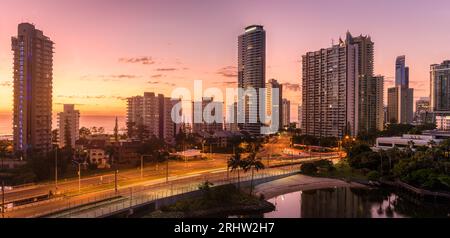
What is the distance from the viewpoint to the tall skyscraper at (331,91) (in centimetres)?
2784

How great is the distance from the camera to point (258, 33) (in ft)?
120

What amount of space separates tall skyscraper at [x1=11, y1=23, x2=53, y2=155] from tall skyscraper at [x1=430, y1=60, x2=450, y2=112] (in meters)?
40.8

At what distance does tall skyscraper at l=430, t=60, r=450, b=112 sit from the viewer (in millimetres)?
39531

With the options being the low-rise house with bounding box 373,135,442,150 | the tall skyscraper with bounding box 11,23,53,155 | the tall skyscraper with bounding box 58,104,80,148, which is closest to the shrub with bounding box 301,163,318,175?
the low-rise house with bounding box 373,135,442,150

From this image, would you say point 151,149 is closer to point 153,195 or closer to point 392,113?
point 153,195

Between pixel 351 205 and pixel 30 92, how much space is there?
1618cm

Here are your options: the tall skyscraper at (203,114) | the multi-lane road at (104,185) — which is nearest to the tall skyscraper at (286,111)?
the tall skyscraper at (203,114)

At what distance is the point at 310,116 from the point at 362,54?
7.62m

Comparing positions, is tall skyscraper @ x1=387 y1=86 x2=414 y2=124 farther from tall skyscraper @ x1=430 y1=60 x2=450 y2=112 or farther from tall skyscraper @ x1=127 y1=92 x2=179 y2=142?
tall skyscraper @ x1=127 y1=92 x2=179 y2=142

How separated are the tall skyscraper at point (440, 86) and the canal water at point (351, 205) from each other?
33872mm

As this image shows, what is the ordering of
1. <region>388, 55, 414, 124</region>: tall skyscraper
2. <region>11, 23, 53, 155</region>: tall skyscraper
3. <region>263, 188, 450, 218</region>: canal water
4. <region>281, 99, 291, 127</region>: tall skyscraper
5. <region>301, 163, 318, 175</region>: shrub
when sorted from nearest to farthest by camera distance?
1. <region>263, 188, 450, 218</region>: canal water
2. <region>301, 163, 318, 175</region>: shrub
3. <region>11, 23, 53, 155</region>: tall skyscraper
4. <region>388, 55, 414, 124</region>: tall skyscraper
5. <region>281, 99, 291, 127</region>: tall skyscraper

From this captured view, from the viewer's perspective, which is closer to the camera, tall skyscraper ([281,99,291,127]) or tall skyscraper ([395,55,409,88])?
tall skyscraper ([281,99,291,127])

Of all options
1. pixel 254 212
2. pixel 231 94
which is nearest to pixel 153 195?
pixel 254 212

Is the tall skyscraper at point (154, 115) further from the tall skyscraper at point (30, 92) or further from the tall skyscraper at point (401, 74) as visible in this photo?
the tall skyscraper at point (401, 74)
